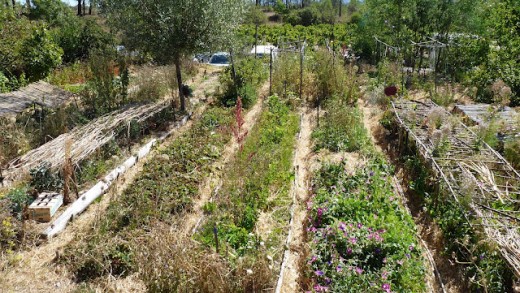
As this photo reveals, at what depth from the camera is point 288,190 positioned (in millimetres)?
6277

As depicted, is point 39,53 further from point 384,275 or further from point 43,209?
point 384,275

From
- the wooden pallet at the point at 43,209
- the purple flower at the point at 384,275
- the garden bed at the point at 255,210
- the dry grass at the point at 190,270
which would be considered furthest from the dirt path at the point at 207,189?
the purple flower at the point at 384,275

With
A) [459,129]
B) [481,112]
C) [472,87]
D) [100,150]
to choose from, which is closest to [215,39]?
[100,150]

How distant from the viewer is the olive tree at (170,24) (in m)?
8.98

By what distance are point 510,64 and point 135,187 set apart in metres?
10.2

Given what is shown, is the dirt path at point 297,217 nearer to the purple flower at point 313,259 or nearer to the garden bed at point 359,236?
the garden bed at point 359,236

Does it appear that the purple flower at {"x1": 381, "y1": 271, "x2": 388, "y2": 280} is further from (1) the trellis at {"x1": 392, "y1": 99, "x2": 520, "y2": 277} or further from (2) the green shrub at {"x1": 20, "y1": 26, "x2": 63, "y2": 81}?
(2) the green shrub at {"x1": 20, "y1": 26, "x2": 63, "y2": 81}

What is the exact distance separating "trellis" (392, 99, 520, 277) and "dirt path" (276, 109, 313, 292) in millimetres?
2129

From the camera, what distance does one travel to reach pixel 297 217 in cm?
577

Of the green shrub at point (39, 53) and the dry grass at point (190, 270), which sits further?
the green shrub at point (39, 53)

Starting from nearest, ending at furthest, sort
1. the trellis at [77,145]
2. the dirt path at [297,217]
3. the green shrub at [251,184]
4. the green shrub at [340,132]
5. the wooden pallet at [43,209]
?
Answer: the dirt path at [297,217]
the green shrub at [251,184]
the wooden pallet at [43,209]
the trellis at [77,145]
the green shrub at [340,132]

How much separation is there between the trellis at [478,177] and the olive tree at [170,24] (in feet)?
16.9

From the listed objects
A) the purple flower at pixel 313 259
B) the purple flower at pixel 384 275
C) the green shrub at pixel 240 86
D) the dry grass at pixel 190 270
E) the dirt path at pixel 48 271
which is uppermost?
the green shrub at pixel 240 86

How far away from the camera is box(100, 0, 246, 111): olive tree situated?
898cm
